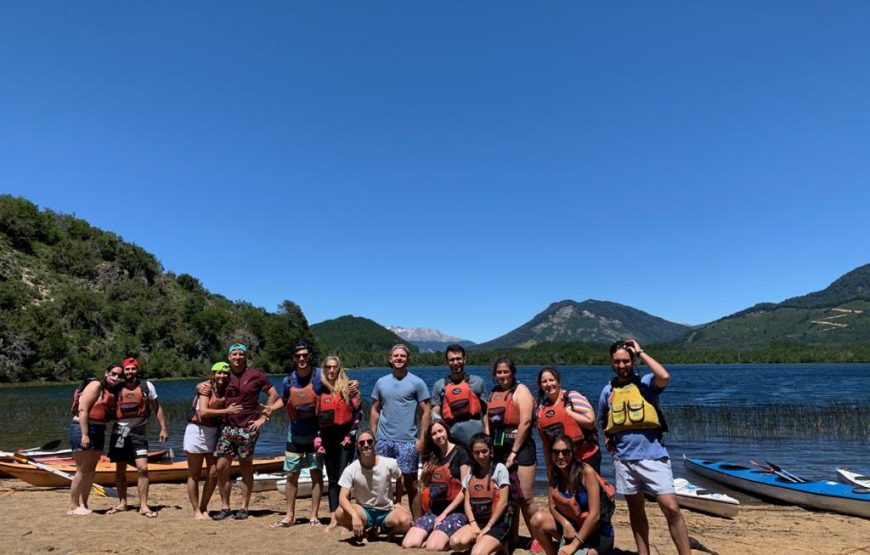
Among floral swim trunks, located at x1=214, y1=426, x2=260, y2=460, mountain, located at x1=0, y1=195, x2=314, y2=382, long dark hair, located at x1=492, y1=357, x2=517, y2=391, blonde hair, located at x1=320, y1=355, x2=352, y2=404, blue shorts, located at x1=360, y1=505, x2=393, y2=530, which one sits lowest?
blue shorts, located at x1=360, y1=505, x2=393, y2=530

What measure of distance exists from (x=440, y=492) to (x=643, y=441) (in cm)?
218

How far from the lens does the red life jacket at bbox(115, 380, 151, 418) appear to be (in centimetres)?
702

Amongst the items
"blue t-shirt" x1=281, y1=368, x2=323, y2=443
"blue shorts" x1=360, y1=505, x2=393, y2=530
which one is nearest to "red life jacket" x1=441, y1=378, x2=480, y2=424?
"blue shorts" x1=360, y1=505, x2=393, y2=530

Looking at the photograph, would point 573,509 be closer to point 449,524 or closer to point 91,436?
point 449,524

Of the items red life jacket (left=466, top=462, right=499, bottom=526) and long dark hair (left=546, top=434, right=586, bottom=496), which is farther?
red life jacket (left=466, top=462, right=499, bottom=526)

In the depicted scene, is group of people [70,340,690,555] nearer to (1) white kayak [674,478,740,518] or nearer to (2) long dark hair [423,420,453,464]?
(2) long dark hair [423,420,453,464]

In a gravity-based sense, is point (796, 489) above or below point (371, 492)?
below

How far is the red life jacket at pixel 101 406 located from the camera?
7004 millimetres

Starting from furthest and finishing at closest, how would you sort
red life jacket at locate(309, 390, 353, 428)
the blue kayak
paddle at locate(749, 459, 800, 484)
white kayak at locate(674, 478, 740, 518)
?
paddle at locate(749, 459, 800, 484), the blue kayak, white kayak at locate(674, 478, 740, 518), red life jacket at locate(309, 390, 353, 428)

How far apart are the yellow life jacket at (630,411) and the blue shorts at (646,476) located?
1.01 ft

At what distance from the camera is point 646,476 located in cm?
491

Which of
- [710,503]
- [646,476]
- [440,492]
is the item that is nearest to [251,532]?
[440,492]

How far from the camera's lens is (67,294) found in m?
61.5

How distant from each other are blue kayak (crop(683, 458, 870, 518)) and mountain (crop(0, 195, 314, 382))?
193 feet
